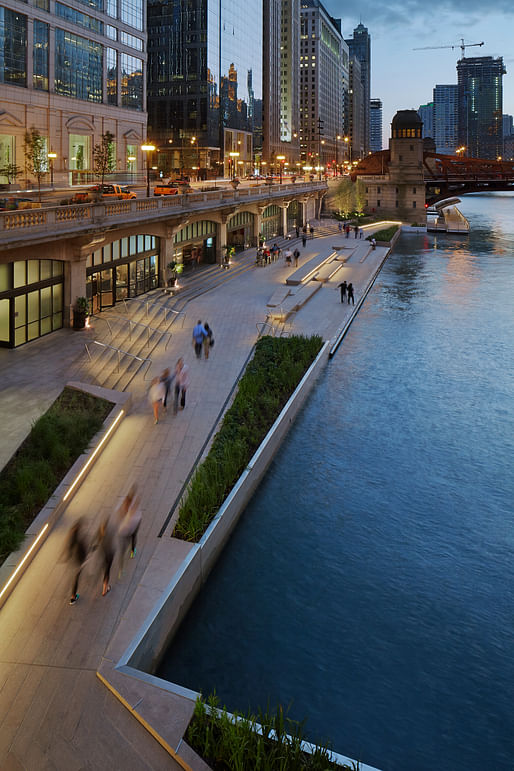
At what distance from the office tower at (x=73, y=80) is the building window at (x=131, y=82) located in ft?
0.37

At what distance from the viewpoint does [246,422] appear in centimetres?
2058

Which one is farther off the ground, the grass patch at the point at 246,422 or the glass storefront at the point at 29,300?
the glass storefront at the point at 29,300

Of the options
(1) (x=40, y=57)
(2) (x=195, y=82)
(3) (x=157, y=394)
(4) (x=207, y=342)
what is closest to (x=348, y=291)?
(4) (x=207, y=342)

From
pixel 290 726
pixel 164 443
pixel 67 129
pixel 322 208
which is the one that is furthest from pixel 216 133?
pixel 290 726

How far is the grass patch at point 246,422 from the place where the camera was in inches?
588

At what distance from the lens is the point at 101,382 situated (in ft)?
77.7

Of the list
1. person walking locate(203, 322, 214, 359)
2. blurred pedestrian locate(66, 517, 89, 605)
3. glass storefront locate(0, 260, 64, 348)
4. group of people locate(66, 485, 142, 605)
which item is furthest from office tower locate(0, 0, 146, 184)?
blurred pedestrian locate(66, 517, 89, 605)

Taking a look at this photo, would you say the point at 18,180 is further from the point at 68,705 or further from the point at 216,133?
the point at 216,133

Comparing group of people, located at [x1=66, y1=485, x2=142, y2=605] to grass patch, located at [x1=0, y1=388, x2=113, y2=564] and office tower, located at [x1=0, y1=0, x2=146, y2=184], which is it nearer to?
grass patch, located at [x1=0, y1=388, x2=113, y2=564]

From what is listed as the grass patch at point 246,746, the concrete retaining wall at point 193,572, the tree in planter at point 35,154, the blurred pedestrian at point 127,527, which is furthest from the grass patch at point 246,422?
the tree in planter at point 35,154

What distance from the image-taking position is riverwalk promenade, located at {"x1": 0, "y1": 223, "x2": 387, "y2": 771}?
910 cm

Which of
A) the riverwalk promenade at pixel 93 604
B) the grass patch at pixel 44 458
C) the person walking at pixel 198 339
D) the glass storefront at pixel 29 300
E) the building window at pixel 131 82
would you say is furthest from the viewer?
the building window at pixel 131 82

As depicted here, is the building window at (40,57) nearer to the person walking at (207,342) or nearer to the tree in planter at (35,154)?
the tree in planter at (35,154)

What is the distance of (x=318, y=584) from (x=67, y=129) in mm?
64077
